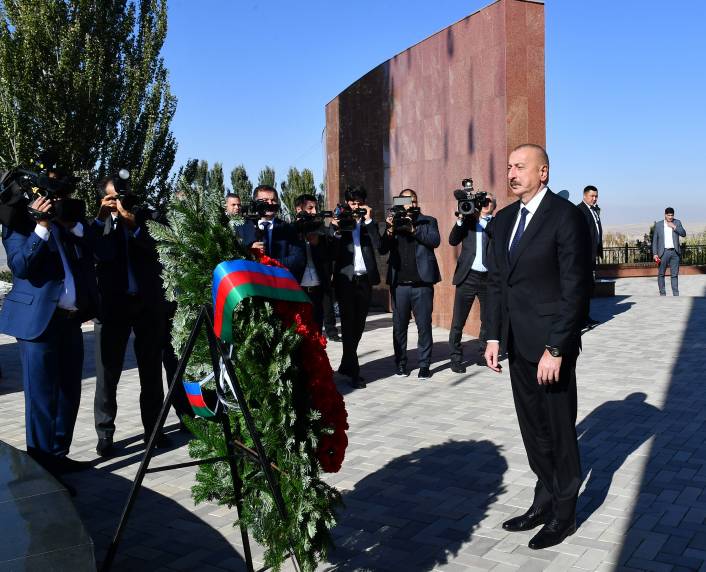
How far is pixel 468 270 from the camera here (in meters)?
9.48

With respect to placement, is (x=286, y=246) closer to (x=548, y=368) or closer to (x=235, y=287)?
(x=548, y=368)

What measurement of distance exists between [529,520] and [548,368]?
95 cm

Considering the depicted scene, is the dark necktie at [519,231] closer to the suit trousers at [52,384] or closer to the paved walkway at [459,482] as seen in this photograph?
the paved walkway at [459,482]

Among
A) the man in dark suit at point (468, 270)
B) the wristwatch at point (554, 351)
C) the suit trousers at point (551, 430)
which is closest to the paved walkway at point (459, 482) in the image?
the suit trousers at point (551, 430)

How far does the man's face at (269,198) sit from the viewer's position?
26.9ft

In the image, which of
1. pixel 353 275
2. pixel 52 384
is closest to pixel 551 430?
pixel 52 384

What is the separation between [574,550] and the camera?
4.06 m

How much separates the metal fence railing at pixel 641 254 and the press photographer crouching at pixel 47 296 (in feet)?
81.4

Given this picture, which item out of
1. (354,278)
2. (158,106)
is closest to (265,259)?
(354,278)

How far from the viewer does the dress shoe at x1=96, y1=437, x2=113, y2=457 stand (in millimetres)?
6016

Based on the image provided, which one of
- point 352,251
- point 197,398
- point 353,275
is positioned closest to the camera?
point 197,398

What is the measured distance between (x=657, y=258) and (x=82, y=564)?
1638 cm

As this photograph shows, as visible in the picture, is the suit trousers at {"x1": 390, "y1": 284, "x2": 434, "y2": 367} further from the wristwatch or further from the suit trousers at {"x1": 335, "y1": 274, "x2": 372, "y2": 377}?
the wristwatch

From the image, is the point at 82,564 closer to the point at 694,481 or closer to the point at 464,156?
the point at 694,481
